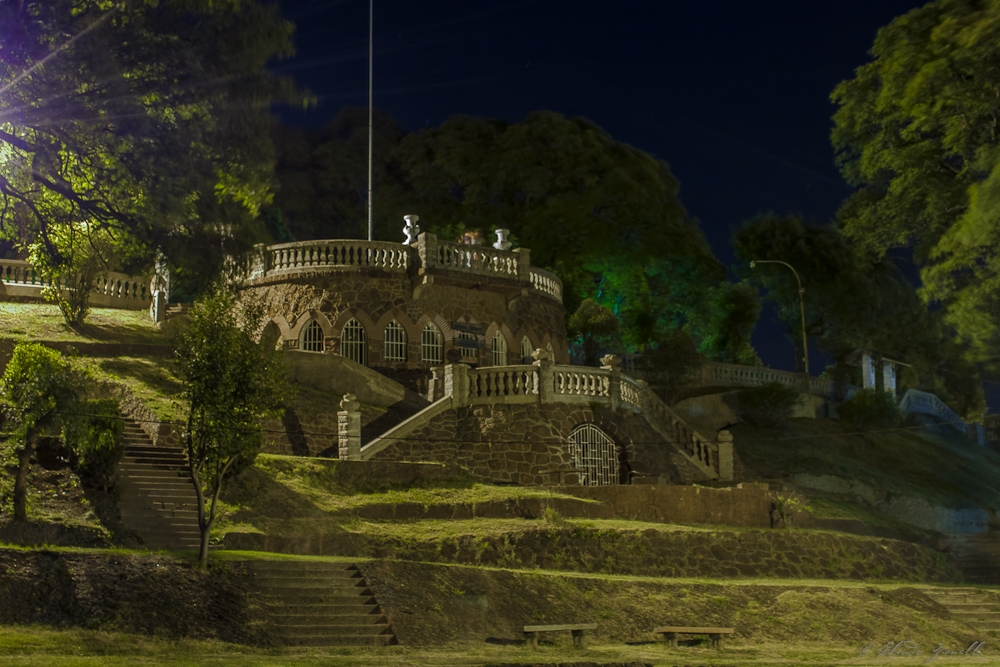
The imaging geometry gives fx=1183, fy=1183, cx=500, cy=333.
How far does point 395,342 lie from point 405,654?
56.1ft

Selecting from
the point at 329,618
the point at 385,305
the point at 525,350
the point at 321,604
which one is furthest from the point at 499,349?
the point at 329,618

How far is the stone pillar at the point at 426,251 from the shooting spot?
32.8 m

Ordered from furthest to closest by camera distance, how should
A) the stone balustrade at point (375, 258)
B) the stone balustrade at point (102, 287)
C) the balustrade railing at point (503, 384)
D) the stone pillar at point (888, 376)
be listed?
1. the stone pillar at point (888, 376)
2. the stone balustrade at point (102, 287)
3. the stone balustrade at point (375, 258)
4. the balustrade railing at point (503, 384)

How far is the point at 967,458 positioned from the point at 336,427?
2611 centimetres

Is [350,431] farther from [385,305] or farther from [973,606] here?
[973,606]

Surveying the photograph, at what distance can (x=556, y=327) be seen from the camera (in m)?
36.5

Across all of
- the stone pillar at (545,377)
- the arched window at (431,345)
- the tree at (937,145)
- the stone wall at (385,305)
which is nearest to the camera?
the tree at (937,145)

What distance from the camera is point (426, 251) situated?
108 feet

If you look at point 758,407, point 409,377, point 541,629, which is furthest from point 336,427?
point 758,407

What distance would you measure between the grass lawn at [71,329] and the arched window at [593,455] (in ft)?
36.5

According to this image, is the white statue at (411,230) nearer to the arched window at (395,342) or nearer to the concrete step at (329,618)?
the arched window at (395,342)

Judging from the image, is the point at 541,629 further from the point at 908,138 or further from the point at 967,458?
the point at 967,458

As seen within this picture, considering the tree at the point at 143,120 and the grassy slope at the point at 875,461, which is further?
the grassy slope at the point at 875,461

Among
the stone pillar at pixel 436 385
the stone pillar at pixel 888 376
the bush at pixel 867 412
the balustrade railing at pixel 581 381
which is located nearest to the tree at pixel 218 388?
the balustrade railing at pixel 581 381
